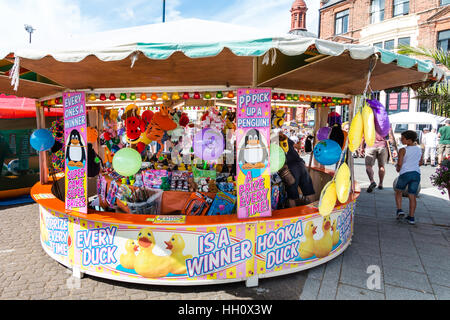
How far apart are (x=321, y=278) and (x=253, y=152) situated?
6.05 feet

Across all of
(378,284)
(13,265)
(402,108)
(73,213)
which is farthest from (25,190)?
(402,108)

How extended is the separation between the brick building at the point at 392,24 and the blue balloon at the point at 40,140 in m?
20.0

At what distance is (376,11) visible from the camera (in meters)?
22.6

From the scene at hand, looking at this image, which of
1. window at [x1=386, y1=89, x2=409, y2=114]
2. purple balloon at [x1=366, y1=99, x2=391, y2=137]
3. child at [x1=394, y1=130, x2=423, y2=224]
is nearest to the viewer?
purple balloon at [x1=366, y1=99, x2=391, y2=137]

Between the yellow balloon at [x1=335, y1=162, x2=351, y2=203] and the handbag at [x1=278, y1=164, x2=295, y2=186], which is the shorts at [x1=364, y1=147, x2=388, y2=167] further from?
the yellow balloon at [x1=335, y1=162, x2=351, y2=203]

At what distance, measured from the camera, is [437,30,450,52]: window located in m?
19.2

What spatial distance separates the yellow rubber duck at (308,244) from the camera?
3.77 metres

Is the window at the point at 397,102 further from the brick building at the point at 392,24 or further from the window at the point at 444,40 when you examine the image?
the window at the point at 444,40

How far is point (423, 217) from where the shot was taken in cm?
614

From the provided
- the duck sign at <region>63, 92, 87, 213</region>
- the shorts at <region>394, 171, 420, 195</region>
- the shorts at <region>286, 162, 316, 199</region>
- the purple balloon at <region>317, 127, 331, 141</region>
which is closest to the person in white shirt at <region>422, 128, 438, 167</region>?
the shorts at <region>394, 171, 420, 195</region>

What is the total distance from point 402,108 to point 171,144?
2155cm

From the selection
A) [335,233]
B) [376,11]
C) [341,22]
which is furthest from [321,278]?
[341,22]

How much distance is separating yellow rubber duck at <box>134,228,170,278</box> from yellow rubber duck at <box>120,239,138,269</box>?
3.2 inches
